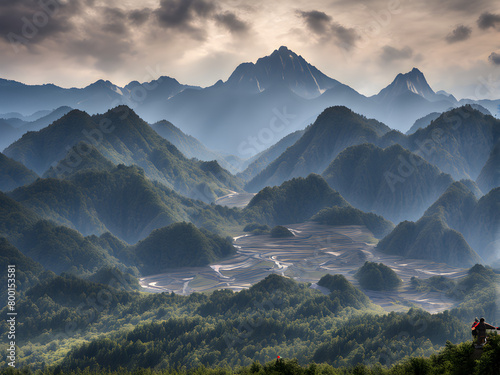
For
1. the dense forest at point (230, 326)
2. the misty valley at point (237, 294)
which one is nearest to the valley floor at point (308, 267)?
the misty valley at point (237, 294)

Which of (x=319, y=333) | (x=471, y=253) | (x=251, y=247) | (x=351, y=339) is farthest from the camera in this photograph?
(x=251, y=247)

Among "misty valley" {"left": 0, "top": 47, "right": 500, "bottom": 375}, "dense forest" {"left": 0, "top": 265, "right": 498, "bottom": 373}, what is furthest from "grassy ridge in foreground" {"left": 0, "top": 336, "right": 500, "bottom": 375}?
"dense forest" {"left": 0, "top": 265, "right": 498, "bottom": 373}

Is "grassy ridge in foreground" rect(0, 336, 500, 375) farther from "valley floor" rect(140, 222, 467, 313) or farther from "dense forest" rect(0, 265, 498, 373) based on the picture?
"valley floor" rect(140, 222, 467, 313)

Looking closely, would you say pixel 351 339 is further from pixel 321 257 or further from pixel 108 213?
pixel 108 213

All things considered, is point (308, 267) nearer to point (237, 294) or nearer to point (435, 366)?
point (237, 294)

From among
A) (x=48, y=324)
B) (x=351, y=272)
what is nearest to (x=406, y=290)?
(x=351, y=272)

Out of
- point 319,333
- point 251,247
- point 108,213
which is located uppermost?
point 108,213

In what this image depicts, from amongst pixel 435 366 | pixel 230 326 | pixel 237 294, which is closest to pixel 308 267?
pixel 237 294

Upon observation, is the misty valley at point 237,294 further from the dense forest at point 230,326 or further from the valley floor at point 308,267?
the valley floor at point 308,267

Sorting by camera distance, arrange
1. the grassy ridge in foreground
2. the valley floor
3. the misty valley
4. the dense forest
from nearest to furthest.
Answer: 1. the grassy ridge in foreground
2. the misty valley
3. the dense forest
4. the valley floor
